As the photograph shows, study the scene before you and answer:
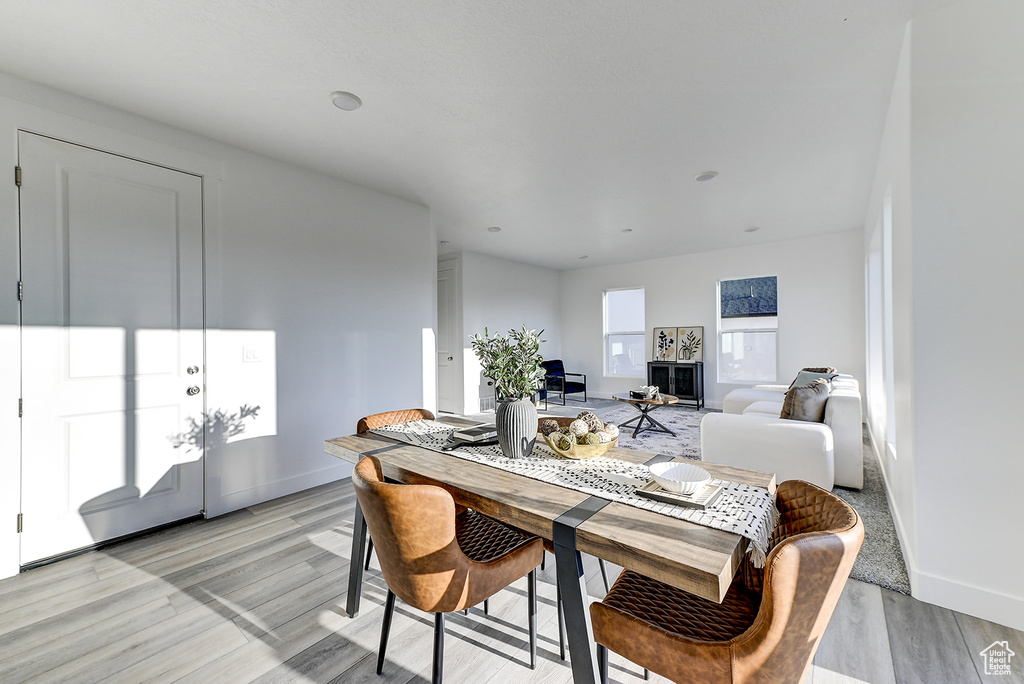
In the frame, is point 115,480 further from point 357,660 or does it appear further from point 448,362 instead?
point 448,362

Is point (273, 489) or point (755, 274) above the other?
point (755, 274)

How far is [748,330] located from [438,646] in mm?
6531

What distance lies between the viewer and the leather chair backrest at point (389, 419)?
85.6 inches

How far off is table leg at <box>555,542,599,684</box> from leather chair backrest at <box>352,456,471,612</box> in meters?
0.31

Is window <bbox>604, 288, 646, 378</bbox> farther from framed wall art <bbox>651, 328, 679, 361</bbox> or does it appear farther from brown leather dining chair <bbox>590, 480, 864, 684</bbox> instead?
brown leather dining chair <bbox>590, 480, 864, 684</bbox>

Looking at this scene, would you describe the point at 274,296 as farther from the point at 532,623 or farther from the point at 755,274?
the point at 755,274

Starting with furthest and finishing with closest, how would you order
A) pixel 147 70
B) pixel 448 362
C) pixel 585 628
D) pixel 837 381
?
1. pixel 448 362
2. pixel 837 381
3. pixel 147 70
4. pixel 585 628

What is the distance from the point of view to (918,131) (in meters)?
1.79

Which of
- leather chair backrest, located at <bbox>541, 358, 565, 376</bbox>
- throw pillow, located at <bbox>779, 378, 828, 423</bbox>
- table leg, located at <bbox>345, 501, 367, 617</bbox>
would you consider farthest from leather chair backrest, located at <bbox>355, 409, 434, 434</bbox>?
leather chair backrest, located at <bbox>541, 358, 565, 376</bbox>

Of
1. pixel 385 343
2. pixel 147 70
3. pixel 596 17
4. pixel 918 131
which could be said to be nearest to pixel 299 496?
pixel 385 343

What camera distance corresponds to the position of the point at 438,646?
1.34 meters

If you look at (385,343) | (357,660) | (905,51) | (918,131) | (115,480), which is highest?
(905,51)

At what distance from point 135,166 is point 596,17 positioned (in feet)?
9.19

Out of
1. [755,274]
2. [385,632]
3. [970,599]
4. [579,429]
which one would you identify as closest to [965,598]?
[970,599]
